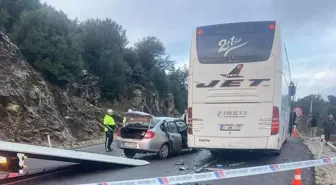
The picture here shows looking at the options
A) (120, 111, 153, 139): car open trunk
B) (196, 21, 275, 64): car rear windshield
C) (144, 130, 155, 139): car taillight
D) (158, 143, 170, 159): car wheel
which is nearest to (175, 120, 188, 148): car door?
(158, 143, 170, 159): car wheel

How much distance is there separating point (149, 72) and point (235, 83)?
3601 cm

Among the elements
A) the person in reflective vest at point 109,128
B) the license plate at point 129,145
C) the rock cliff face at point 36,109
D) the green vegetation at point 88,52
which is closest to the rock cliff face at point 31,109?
the rock cliff face at point 36,109

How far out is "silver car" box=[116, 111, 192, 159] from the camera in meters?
11.9

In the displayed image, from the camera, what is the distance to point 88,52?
3562 cm

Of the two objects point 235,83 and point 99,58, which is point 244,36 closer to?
point 235,83

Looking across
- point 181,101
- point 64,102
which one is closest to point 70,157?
point 64,102

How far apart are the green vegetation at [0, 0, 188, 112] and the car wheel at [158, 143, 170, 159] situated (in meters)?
14.6

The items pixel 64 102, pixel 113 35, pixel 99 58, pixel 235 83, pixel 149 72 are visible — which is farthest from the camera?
pixel 149 72

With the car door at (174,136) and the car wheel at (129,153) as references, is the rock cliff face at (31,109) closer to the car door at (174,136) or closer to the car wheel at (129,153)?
the car wheel at (129,153)

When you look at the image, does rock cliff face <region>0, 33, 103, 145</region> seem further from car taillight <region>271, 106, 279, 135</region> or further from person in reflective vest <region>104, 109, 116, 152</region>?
car taillight <region>271, 106, 279, 135</region>

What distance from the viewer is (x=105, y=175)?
9086 millimetres

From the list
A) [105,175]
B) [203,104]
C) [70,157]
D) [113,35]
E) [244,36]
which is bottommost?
A: [105,175]

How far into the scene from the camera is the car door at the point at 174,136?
42.0ft

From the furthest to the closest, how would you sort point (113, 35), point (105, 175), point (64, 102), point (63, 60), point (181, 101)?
1. point (181, 101)
2. point (113, 35)
3. point (63, 60)
4. point (64, 102)
5. point (105, 175)
